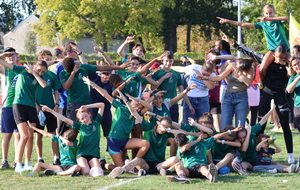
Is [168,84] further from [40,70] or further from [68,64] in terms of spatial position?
[40,70]

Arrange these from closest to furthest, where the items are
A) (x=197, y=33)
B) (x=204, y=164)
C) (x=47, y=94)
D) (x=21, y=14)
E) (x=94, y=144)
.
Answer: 1. (x=204, y=164)
2. (x=94, y=144)
3. (x=47, y=94)
4. (x=197, y=33)
5. (x=21, y=14)

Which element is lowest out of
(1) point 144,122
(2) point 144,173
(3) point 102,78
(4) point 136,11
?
(2) point 144,173

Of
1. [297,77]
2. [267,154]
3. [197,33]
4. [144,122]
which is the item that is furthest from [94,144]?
[197,33]

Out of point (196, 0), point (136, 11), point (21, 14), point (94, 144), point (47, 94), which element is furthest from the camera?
point (21, 14)

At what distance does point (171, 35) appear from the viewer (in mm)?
55375

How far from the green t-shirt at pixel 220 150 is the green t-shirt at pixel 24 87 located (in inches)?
125

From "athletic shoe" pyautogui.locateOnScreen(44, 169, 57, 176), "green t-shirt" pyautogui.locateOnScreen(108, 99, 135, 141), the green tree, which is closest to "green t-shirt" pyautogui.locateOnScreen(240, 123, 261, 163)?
"green t-shirt" pyautogui.locateOnScreen(108, 99, 135, 141)

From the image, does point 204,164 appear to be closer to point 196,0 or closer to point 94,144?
point 94,144

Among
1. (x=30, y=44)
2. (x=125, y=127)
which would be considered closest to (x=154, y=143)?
(x=125, y=127)

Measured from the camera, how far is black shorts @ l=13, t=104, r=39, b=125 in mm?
7777

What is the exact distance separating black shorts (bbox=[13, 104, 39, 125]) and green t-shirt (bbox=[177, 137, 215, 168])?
257 centimetres

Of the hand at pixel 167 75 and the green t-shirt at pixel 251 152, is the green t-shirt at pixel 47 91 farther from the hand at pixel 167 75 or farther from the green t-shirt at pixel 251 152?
the green t-shirt at pixel 251 152

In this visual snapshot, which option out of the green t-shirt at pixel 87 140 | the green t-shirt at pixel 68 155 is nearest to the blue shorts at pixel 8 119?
the green t-shirt at pixel 68 155

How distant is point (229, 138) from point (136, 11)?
136 feet
